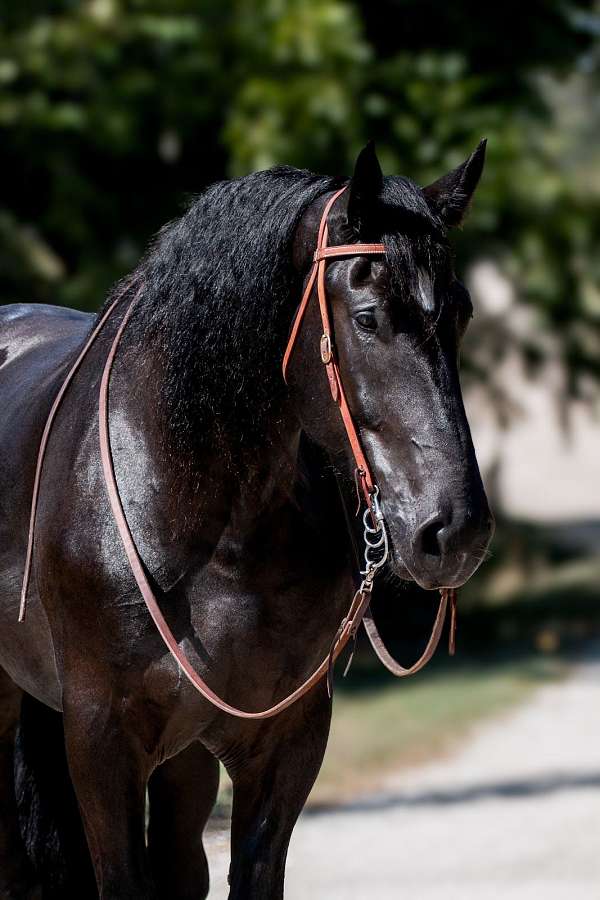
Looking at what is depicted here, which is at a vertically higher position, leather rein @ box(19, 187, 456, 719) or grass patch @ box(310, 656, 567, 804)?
leather rein @ box(19, 187, 456, 719)

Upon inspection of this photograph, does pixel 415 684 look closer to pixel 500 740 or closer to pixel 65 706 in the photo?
pixel 500 740

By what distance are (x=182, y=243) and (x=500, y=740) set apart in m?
7.08

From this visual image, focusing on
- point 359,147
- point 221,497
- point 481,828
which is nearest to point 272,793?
point 221,497

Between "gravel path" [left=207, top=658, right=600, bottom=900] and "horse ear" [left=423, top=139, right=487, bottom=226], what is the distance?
311cm

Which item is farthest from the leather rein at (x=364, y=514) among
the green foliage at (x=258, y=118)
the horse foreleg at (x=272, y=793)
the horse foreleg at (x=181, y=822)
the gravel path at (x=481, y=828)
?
the green foliage at (x=258, y=118)

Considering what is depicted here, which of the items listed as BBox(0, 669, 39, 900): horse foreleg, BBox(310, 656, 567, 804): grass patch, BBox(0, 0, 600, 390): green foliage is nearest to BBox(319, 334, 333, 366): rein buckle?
BBox(0, 669, 39, 900): horse foreleg

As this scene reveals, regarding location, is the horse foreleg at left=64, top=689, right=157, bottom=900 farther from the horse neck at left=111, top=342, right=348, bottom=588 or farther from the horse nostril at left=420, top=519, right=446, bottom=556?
the horse nostril at left=420, top=519, right=446, bottom=556

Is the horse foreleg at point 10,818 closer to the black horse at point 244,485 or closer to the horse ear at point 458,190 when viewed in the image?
the black horse at point 244,485

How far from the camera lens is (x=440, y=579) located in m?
2.28

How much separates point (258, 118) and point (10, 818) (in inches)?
288

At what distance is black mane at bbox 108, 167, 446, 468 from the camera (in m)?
2.52

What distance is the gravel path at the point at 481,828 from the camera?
5.94 metres

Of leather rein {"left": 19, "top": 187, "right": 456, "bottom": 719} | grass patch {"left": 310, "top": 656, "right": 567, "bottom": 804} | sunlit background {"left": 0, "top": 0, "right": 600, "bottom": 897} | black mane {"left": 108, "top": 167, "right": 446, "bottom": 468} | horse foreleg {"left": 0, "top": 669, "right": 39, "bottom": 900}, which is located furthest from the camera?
sunlit background {"left": 0, "top": 0, "right": 600, "bottom": 897}

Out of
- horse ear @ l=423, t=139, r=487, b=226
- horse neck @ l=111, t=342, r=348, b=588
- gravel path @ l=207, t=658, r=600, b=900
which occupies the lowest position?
gravel path @ l=207, t=658, r=600, b=900
